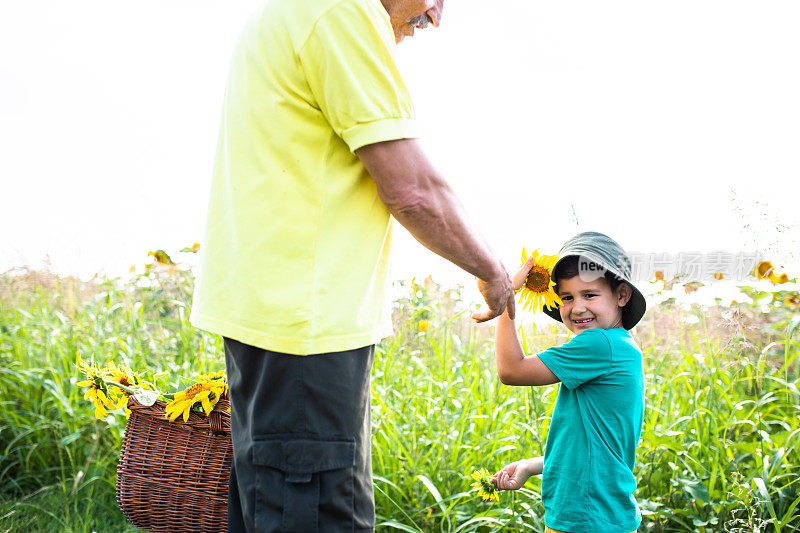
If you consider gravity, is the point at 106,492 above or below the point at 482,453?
below

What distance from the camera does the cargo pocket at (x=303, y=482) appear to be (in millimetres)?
1541

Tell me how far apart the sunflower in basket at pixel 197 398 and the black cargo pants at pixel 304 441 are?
563 mm

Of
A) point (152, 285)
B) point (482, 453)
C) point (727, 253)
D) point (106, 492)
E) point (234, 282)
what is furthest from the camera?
point (152, 285)

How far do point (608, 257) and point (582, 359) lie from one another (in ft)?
0.94

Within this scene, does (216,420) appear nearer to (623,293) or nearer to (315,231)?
(315,231)

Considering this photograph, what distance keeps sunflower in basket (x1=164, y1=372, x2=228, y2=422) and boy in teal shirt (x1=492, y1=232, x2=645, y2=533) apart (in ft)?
2.88

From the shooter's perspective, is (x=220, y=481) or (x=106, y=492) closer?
(x=220, y=481)

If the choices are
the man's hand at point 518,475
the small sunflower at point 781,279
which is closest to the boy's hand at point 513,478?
the man's hand at point 518,475

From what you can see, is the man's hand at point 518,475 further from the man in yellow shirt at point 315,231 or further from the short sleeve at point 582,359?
the man in yellow shirt at point 315,231

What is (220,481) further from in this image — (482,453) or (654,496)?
(654,496)

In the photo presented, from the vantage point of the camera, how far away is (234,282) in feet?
5.27

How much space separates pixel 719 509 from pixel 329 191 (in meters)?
1.99

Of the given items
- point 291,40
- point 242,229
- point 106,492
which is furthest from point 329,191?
point 106,492

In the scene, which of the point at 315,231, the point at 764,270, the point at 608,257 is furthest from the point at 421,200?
the point at 764,270
